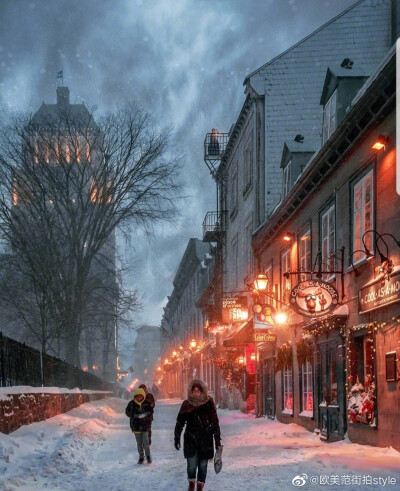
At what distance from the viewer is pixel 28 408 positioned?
1452cm

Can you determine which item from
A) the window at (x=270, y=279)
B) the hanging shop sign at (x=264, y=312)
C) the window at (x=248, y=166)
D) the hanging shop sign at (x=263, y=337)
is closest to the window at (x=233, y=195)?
the window at (x=248, y=166)

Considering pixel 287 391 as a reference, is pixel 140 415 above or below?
above

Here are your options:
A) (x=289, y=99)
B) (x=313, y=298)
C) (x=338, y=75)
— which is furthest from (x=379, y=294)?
(x=289, y=99)

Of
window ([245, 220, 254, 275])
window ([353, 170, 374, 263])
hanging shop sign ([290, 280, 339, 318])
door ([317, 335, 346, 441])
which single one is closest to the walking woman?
window ([353, 170, 374, 263])

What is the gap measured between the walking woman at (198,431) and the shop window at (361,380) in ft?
18.1

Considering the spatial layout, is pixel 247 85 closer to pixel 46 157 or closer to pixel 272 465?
pixel 46 157

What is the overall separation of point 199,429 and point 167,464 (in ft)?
13.9

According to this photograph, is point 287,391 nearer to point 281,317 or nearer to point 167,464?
point 281,317

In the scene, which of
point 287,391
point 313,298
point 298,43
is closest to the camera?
point 313,298

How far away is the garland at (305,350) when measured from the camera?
19.2 metres

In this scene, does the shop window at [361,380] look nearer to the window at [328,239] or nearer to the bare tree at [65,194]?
the window at [328,239]

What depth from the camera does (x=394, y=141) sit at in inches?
510

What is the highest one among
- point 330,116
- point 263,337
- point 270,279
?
point 330,116

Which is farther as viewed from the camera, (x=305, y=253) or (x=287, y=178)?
(x=287, y=178)
